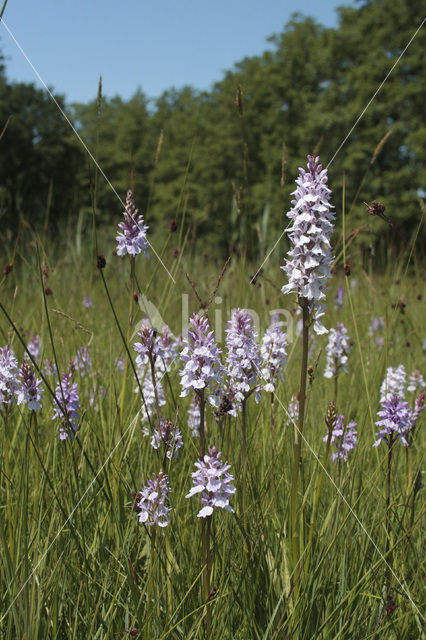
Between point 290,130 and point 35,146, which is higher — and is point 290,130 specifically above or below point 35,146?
above

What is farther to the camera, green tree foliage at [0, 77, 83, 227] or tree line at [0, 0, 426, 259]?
green tree foliage at [0, 77, 83, 227]

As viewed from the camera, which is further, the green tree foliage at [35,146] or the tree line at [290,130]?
the green tree foliage at [35,146]

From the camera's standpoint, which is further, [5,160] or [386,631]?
[5,160]

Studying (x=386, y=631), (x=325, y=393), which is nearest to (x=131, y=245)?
(x=386, y=631)

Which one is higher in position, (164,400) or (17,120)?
(17,120)

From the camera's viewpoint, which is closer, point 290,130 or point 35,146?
point 290,130

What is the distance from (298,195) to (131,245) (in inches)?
28.2

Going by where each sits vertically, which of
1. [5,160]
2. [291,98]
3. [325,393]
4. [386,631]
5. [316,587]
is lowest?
[386,631]

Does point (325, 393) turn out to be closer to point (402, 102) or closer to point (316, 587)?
point (316, 587)

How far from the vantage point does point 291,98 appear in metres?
38.7

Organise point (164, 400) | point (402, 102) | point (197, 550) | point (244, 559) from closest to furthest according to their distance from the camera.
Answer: point (244, 559) < point (197, 550) < point (164, 400) < point (402, 102)

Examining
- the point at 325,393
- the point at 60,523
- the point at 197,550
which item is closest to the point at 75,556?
the point at 60,523

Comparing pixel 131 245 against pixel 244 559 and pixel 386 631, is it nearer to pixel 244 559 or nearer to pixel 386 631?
pixel 244 559

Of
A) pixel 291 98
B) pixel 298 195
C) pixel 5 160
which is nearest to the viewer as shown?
pixel 298 195
